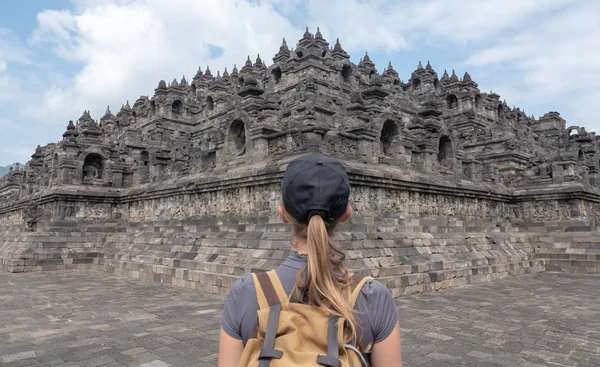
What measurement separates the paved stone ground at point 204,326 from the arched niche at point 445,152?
6545 millimetres

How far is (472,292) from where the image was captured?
13.2m

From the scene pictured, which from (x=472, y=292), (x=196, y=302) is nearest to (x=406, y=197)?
(x=472, y=292)

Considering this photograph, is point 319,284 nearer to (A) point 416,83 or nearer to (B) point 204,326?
(B) point 204,326

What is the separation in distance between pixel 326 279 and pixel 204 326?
7.63m

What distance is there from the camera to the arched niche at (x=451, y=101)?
39719 mm

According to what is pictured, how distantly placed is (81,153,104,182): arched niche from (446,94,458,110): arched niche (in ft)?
99.5

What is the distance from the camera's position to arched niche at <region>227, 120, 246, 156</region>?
16.6 meters

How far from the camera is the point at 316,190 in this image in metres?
2.15

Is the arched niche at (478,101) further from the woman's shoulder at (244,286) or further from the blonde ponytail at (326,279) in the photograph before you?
the woman's shoulder at (244,286)

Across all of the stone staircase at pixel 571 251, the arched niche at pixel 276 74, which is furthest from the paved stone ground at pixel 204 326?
the arched niche at pixel 276 74

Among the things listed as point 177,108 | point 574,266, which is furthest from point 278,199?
point 177,108

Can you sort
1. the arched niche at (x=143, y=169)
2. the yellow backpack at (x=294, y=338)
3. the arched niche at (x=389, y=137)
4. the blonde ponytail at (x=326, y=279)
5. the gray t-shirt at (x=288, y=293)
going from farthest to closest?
the arched niche at (x=143, y=169) < the arched niche at (x=389, y=137) < the gray t-shirt at (x=288, y=293) < the blonde ponytail at (x=326, y=279) < the yellow backpack at (x=294, y=338)

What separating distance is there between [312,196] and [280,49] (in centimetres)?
3287

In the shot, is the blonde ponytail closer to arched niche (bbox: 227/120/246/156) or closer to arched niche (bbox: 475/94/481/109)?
arched niche (bbox: 227/120/246/156)
